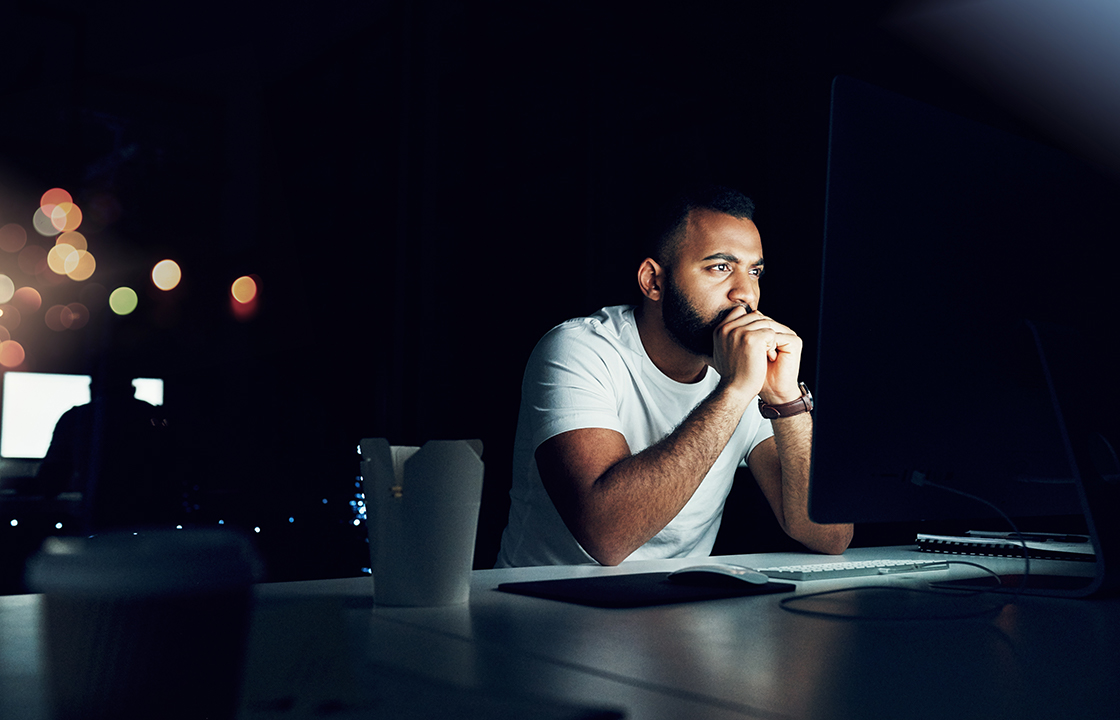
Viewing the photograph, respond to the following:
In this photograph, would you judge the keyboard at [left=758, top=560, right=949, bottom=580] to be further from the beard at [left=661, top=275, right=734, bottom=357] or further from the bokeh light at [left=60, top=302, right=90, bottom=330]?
the bokeh light at [left=60, top=302, right=90, bottom=330]

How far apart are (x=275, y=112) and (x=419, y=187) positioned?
1676 millimetres

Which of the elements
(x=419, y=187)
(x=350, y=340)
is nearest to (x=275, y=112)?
(x=350, y=340)

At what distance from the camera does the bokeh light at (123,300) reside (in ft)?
14.9

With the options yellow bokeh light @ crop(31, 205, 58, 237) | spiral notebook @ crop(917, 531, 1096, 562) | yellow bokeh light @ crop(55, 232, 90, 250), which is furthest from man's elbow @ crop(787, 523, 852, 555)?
yellow bokeh light @ crop(55, 232, 90, 250)

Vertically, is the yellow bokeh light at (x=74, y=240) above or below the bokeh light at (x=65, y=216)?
below

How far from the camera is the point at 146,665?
35 centimetres

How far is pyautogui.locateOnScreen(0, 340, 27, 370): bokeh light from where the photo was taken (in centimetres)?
389

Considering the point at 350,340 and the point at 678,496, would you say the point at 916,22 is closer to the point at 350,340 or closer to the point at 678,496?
the point at 678,496

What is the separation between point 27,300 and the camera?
422 cm

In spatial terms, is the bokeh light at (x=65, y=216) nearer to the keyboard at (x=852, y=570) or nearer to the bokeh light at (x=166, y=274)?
the bokeh light at (x=166, y=274)

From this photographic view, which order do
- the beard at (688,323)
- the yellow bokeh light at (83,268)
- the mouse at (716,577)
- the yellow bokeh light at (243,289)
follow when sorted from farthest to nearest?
the yellow bokeh light at (243,289) < the yellow bokeh light at (83,268) < the beard at (688,323) < the mouse at (716,577)

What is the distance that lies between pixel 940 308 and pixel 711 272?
1028mm

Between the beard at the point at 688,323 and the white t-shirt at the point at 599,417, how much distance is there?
0.09 metres

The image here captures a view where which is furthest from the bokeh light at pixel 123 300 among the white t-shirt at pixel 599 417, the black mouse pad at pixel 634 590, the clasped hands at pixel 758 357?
the black mouse pad at pixel 634 590
